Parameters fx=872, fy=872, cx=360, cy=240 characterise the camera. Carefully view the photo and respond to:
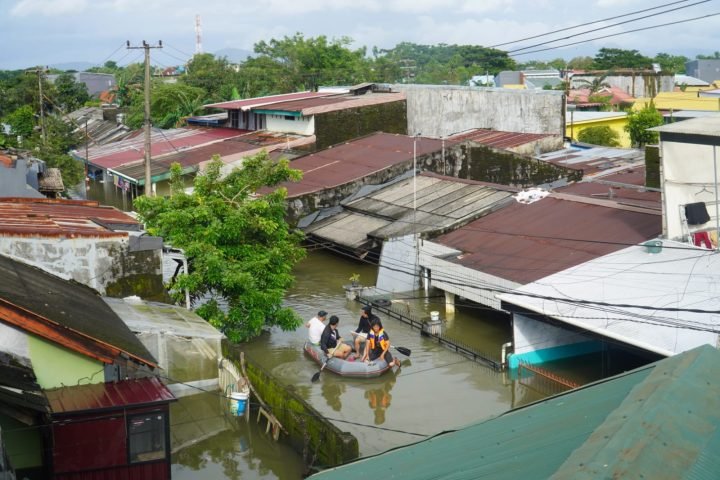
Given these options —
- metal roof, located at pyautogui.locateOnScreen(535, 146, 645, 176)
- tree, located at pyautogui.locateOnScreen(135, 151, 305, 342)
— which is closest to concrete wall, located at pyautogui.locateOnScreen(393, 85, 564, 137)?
metal roof, located at pyautogui.locateOnScreen(535, 146, 645, 176)

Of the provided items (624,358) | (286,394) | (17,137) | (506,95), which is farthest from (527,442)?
(17,137)

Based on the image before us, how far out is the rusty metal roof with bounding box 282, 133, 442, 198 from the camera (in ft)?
95.7

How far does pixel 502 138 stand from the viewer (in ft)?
115

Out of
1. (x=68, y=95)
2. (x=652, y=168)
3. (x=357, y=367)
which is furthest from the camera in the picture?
(x=68, y=95)

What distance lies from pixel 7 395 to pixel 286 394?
15.1 ft

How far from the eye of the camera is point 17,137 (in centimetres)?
4806

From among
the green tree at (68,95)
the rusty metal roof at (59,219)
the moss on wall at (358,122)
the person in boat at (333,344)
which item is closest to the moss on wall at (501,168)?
the moss on wall at (358,122)

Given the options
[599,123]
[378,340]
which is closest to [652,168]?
[378,340]

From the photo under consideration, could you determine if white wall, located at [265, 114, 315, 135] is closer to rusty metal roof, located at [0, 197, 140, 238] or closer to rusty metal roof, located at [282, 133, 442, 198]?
rusty metal roof, located at [282, 133, 442, 198]

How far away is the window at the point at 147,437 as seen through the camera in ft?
38.6

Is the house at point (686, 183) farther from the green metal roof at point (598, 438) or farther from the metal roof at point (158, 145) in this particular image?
the metal roof at point (158, 145)

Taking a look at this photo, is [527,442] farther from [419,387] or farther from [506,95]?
[506,95]

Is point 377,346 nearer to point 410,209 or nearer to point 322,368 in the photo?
point 322,368

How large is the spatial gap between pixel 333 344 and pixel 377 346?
3.03 ft
